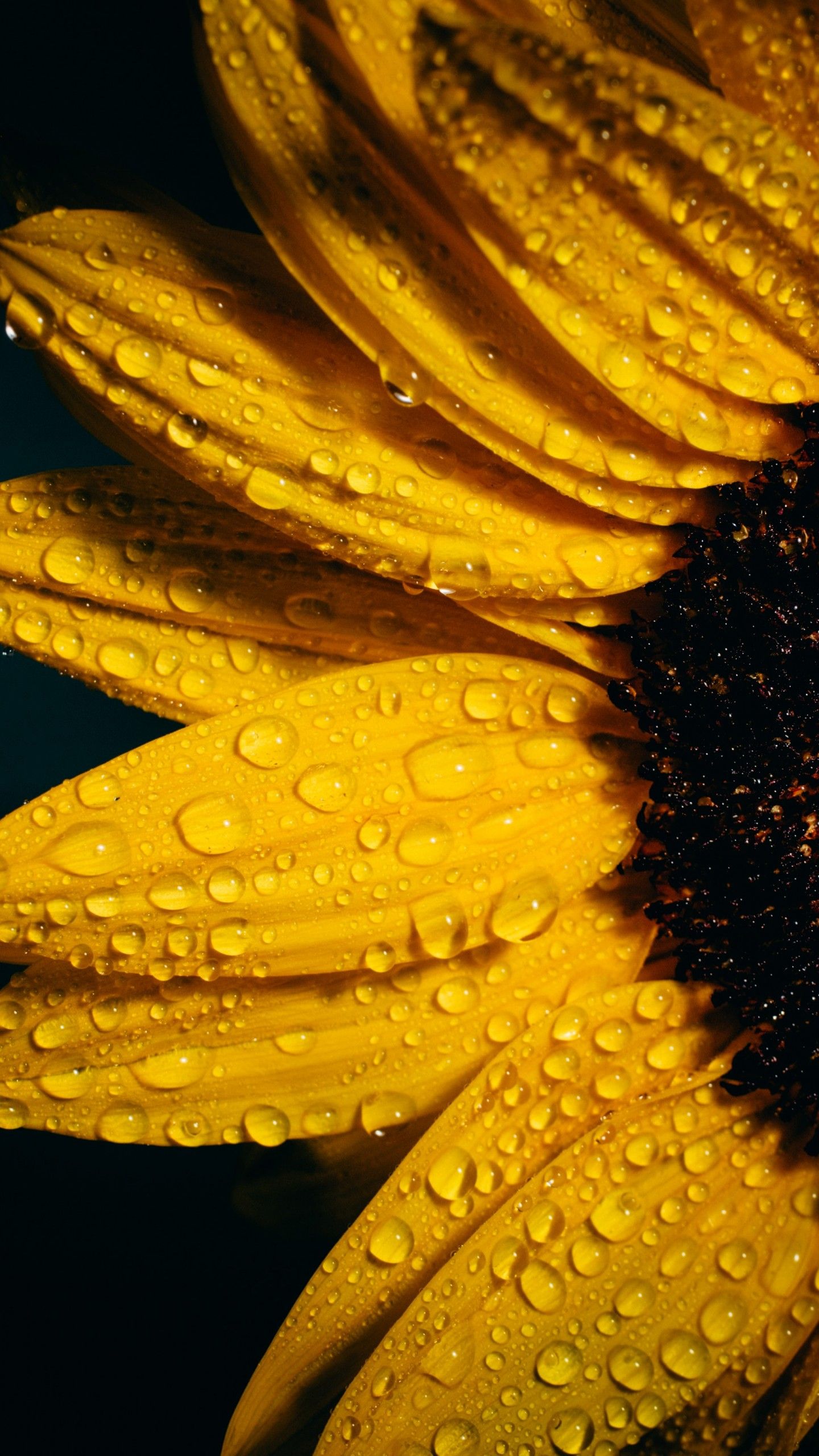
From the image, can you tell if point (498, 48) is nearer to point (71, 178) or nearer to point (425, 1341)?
point (71, 178)

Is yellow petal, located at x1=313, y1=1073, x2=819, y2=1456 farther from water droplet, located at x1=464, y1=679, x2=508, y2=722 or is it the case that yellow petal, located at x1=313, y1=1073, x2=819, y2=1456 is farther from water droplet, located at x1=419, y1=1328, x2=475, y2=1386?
water droplet, located at x1=464, y1=679, x2=508, y2=722

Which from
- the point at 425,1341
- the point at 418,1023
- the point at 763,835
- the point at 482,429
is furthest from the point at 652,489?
the point at 425,1341

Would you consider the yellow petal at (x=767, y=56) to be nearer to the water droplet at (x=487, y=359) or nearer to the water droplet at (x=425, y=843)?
the water droplet at (x=487, y=359)

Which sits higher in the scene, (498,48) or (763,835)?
(498,48)

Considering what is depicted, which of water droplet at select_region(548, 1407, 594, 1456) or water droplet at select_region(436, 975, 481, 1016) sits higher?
water droplet at select_region(436, 975, 481, 1016)

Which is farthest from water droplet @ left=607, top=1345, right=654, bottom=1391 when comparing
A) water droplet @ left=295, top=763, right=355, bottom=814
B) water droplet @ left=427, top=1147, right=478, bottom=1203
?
water droplet @ left=295, top=763, right=355, bottom=814

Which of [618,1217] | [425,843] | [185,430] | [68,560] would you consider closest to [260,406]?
[185,430]

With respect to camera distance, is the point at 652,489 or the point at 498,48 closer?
the point at 498,48
